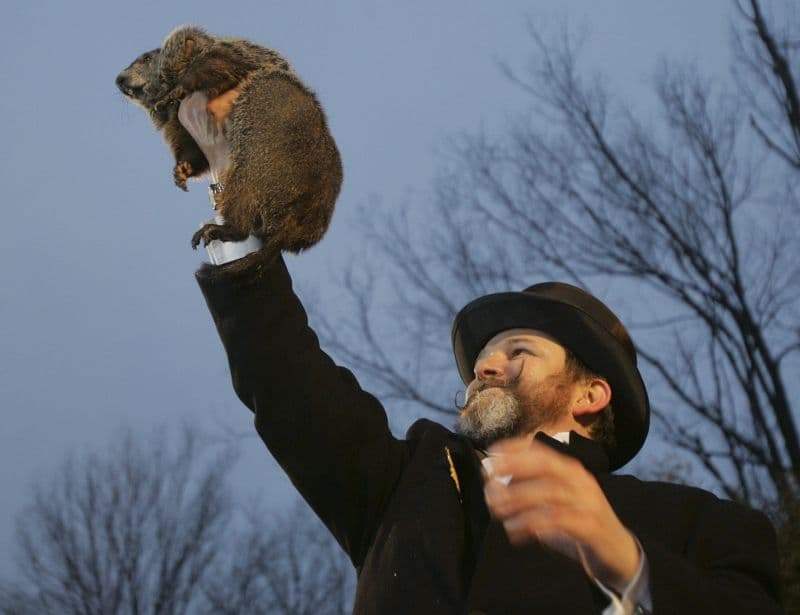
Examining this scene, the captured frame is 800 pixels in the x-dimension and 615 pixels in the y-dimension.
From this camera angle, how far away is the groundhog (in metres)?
2.90

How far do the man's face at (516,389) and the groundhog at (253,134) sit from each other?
63 cm

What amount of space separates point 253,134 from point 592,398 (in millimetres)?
1277

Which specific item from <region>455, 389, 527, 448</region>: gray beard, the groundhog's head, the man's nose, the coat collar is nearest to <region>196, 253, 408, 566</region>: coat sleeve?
<region>455, 389, 527, 448</region>: gray beard

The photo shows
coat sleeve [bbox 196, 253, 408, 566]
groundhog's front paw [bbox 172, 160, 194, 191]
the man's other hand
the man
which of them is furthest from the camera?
groundhog's front paw [bbox 172, 160, 194, 191]

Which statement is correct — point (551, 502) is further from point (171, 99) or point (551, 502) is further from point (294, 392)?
point (171, 99)

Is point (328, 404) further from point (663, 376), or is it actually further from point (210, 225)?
point (663, 376)

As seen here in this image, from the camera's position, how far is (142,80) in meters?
3.30

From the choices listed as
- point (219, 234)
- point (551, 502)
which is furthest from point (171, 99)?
point (551, 502)

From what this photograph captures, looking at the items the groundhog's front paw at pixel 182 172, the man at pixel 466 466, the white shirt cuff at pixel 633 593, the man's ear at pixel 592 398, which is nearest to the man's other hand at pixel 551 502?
the white shirt cuff at pixel 633 593

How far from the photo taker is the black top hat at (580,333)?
344 cm

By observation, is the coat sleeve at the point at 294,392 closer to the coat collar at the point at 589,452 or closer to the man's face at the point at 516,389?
the man's face at the point at 516,389

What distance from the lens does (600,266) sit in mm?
9609

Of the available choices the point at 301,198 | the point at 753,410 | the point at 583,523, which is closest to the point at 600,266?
the point at 753,410

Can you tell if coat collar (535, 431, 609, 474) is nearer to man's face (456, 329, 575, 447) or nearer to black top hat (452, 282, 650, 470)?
man's face (456, 329, 575, 447)
